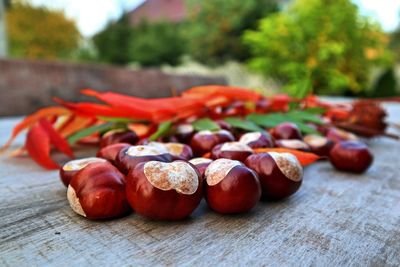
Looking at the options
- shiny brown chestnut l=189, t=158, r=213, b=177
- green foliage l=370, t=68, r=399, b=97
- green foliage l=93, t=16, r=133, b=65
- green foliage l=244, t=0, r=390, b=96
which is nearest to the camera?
shiny brown chestnut l=189, t=158, r=213, b=177

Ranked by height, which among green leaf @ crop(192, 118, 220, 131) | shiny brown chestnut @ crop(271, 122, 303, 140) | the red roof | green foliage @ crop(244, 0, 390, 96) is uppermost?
the red roof

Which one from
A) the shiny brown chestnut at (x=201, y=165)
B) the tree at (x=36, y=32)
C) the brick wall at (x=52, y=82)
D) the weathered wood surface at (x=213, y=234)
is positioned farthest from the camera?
the tree at (x=36, y=32)

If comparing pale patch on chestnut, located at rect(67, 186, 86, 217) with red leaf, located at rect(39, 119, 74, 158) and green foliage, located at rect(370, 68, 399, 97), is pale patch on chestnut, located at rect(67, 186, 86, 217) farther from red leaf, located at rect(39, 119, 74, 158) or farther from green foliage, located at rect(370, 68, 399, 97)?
green foliage, located at rect(370, 68, 399, 97)

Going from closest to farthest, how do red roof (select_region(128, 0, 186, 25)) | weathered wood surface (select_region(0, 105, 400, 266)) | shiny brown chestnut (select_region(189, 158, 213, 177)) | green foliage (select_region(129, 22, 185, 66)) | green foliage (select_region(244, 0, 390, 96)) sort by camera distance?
weathered wood surface (select_region(0, 105, 400, 266))
shiny brown chestnut (select_region(189, 158, 213, 177))
green foliage (select_region(244, 0, 390, 96))
green foliage (select_region(129, 22, 185, 66))
red roof (select_region(128, 0, 186, 25))

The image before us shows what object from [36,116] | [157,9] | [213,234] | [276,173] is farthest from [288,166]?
[157,9]

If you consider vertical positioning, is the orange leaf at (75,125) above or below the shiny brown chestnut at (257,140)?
above

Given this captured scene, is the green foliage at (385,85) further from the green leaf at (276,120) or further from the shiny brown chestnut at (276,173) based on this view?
the shiny brown chestnut at (276,173)

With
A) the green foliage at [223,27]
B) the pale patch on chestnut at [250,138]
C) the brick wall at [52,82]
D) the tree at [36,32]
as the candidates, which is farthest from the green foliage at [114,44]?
the pale patch on chestnut at [250,138]

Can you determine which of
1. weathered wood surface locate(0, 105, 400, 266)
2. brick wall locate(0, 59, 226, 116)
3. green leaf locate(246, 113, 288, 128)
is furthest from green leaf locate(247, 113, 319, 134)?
brick wall locate(0, 59, 226, 116)
